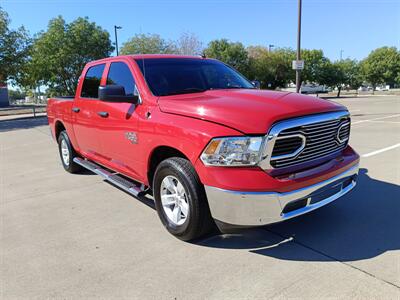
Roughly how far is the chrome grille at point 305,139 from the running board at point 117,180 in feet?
5.93

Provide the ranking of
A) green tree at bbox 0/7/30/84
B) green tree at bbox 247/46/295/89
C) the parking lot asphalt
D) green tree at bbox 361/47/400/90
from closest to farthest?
the parking lot asphalt < green tree at bbox 0/7/30/84 < green tree at bbox 247/46/295/89 < green tree at bbox 361/47/400/90

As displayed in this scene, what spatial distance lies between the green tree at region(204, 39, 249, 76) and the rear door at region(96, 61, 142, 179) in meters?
39.8

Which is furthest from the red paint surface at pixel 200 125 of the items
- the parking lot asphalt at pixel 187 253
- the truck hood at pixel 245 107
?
the parking lot asphalt at pixel 187 253

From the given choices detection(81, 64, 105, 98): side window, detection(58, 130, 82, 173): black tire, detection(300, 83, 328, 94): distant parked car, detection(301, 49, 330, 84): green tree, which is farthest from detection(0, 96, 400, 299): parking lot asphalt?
detection(300, 83, 328, 94): distant parked car

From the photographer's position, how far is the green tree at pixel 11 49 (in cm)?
2573

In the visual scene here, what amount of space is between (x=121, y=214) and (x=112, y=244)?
83 cm

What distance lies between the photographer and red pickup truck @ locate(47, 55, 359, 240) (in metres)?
2.92

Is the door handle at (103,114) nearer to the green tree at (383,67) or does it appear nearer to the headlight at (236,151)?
the headlight at (236,151)

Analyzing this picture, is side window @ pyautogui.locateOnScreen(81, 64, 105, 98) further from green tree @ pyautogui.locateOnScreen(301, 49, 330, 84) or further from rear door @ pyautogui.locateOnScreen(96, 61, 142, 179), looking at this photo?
green tree @ pyautogui.locateOnScreen(301, 49, 330, 84)

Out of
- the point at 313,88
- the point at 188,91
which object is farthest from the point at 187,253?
the point at 313,88

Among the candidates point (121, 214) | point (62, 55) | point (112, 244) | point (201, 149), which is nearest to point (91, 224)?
point (121, 214)

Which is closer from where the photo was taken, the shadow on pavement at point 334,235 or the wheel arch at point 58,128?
the shadow on pavement at point 334,235

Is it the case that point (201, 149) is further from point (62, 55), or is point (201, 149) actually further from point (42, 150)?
point (62, 55)

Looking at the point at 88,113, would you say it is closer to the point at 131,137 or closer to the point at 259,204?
the point at 131,137
